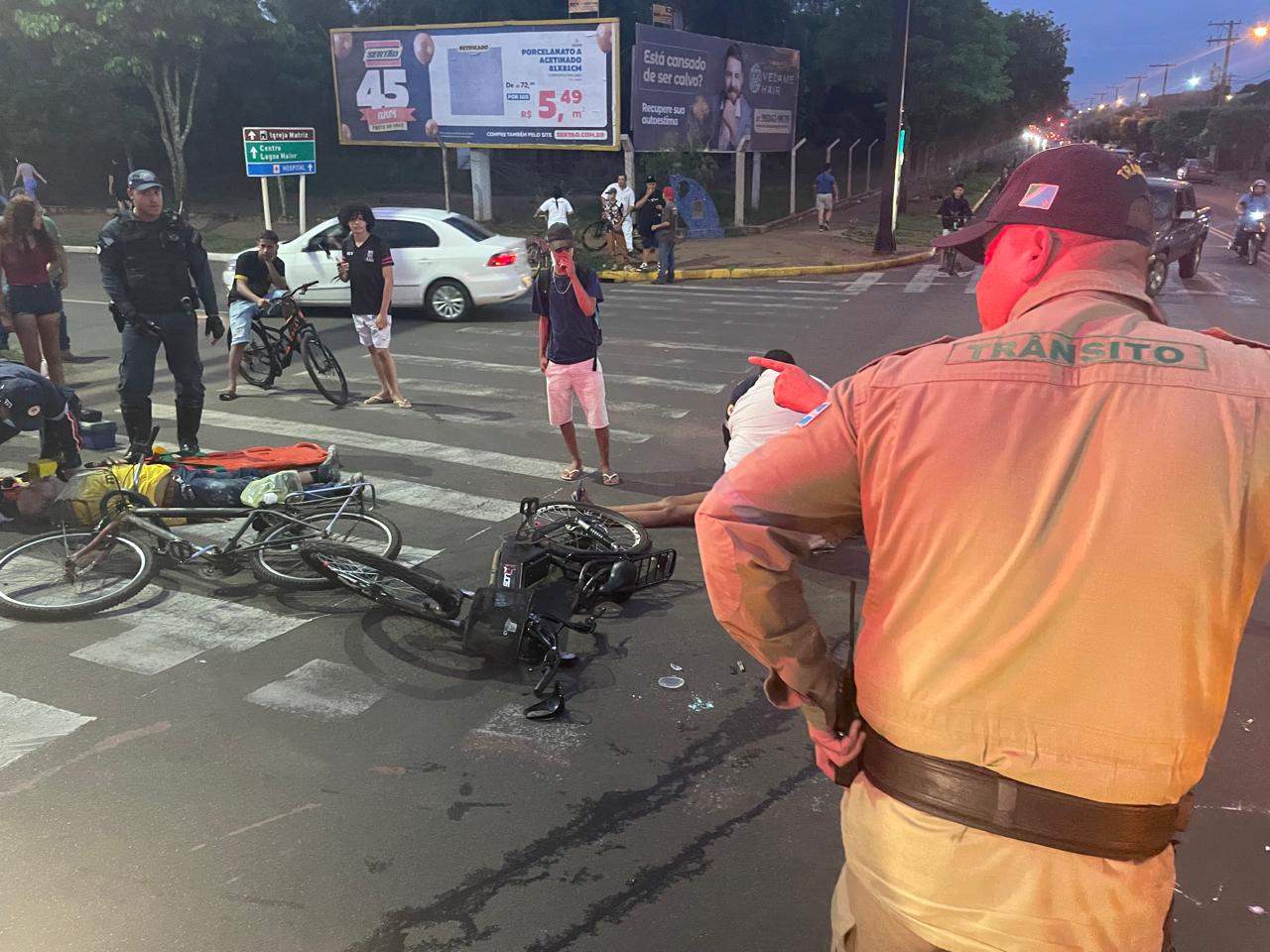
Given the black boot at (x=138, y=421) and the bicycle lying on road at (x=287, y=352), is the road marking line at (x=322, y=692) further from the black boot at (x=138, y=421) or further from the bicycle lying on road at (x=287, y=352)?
the bicycle lying on road at (x=287, y=352)

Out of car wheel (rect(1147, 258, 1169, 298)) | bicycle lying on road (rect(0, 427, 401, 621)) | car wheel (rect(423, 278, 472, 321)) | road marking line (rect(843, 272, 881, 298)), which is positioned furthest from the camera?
road marking line (rect(843, 272, 881, 298))

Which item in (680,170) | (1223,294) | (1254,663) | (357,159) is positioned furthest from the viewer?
(357,159)

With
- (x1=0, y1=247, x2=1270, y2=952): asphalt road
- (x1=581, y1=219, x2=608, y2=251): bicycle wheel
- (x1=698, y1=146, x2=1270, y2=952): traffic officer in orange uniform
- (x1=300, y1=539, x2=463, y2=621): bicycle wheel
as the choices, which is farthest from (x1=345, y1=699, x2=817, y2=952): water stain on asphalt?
(x1=581, y1=219, x2=608, y2=251): bicycle wheel

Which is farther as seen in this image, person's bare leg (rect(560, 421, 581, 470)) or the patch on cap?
person's bare leg (rect(560, 421, 581, 470))

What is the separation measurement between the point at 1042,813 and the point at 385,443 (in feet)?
25.8

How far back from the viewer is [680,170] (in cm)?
2642

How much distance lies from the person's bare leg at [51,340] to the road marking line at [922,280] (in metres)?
13.5

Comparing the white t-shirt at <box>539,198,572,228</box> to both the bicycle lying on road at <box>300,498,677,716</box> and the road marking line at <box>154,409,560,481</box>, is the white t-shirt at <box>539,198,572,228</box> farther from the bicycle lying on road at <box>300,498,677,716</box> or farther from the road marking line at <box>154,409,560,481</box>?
the bicycle lying on road at <box>300,498,677,716</box>

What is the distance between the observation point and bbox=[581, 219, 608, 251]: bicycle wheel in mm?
23188

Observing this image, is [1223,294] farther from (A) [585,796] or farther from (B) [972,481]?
(B) [972,481]

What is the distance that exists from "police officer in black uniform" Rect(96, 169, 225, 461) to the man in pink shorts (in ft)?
8.37

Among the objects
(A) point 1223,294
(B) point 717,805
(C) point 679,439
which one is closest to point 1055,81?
(A) point 1223,294

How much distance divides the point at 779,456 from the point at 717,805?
2.49 metres

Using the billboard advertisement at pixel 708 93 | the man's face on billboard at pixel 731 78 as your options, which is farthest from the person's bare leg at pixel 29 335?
the man's face on billboard at pixel 731 78
